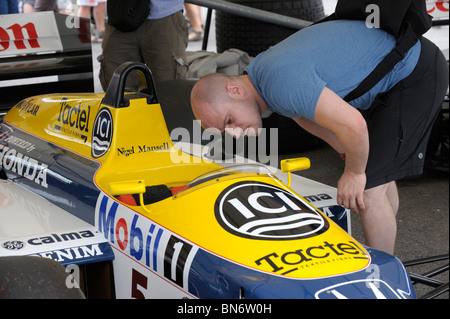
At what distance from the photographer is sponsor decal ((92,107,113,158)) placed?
2250mm

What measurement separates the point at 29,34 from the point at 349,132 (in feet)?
6.09

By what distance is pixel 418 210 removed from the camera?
11.8 ft

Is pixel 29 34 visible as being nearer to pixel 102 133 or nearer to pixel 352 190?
pixel 102 133

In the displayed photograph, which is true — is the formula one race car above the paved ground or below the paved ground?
above

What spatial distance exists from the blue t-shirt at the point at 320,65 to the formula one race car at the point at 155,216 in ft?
0.88

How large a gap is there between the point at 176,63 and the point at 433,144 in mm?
1526

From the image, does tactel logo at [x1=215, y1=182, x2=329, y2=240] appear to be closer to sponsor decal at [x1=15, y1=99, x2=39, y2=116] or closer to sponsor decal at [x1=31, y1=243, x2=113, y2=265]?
sponsor decal at [x1=31, y1=243, x2=113, y2=265]

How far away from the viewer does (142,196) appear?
1.91 meters

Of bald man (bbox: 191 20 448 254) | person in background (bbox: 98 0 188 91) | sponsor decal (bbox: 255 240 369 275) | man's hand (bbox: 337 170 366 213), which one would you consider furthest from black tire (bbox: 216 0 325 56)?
sponsor decal (bbox: 255 240 369 275)

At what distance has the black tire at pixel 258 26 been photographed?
416 cm

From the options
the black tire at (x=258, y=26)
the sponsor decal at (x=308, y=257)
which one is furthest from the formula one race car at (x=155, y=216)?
the black tire at (x=258, y=26)

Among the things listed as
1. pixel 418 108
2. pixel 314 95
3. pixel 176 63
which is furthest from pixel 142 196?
pixel 176 63

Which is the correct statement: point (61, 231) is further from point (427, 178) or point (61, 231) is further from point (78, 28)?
point (427, 178)

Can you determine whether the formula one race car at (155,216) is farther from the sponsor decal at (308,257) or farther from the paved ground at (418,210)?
the paved ground at (418,210)
